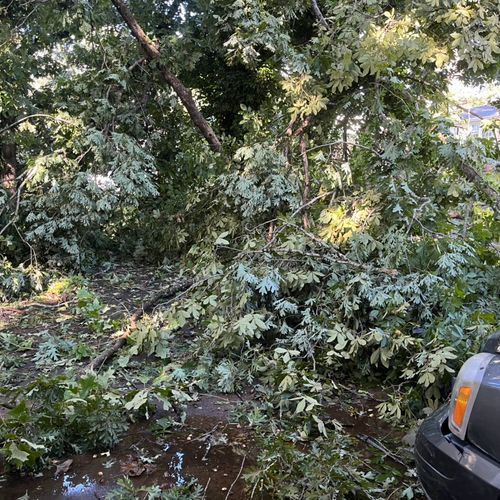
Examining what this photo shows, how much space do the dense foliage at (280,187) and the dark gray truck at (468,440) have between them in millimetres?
780

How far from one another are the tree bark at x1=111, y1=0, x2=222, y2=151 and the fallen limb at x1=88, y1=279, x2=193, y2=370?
2.46 metres

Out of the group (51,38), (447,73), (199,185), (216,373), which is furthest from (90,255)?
(447,73)

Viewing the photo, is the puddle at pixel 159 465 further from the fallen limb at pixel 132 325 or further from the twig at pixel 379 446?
the fallen limb at pixel 132 325

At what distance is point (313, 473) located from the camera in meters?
2.59

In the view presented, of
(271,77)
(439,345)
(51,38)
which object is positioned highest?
(51,38)

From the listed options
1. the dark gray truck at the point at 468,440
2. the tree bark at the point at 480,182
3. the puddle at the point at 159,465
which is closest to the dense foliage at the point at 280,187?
the tree bark at the point at 480,182

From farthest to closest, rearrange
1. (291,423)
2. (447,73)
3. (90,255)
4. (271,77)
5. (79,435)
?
(271,77) < (90,255) < (447,73) < (291,423) < (79,435)

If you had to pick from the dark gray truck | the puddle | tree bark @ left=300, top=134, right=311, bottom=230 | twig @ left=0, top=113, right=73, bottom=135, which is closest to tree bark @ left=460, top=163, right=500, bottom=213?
tree bark @ left=300, top=134, right=311, bottom=230

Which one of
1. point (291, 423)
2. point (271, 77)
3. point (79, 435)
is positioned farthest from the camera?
point (271, 77)

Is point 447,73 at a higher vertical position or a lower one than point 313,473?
higher

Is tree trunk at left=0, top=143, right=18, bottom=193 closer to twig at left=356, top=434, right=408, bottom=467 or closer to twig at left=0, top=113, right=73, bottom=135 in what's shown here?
twig at left=0, top=113, right=73, bottom=135

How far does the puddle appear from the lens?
2.69 metres

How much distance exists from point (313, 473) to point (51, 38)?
310 inches

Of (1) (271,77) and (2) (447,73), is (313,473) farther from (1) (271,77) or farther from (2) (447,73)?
(1) (271,77)
